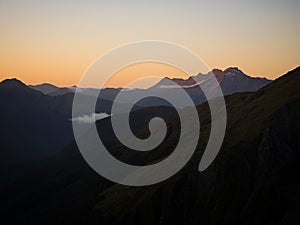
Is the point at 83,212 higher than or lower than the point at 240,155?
lower

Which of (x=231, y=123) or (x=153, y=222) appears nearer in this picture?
(x=153, y=222)

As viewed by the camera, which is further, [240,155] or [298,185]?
[240,155]

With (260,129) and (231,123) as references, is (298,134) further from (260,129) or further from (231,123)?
(231,123)

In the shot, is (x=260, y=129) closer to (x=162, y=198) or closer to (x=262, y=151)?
(x=262, y=151)

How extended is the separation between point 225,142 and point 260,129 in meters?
18.5

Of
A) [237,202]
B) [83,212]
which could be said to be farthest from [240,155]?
[83,212]

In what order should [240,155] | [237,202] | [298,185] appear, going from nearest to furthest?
[298,185]
[237,202]
[240,155]

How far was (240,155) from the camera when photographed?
15050 cm

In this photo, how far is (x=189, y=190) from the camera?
155m

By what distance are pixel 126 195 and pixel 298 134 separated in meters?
87.3

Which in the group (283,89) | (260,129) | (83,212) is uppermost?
(283,89)

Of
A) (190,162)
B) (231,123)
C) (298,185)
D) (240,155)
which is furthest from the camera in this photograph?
(231,123)

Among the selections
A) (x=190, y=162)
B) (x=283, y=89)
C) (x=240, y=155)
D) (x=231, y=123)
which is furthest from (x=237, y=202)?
(x=283, y=89)

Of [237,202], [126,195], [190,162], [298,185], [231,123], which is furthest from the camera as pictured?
[231,123]
